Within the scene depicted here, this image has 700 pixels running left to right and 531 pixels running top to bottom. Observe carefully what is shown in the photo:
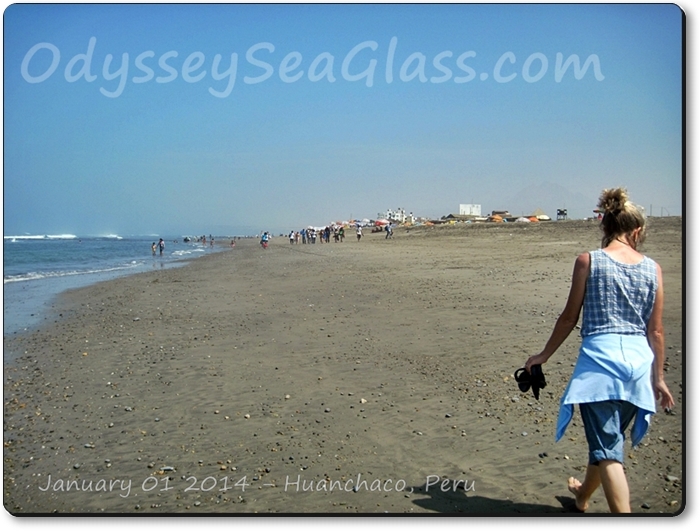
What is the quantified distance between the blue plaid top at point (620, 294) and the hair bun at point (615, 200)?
279mm

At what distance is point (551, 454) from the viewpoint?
4258 millimetres

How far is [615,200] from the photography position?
3180 millimetres

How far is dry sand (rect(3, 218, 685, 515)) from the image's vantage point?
3.87 meters

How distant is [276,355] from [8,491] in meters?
3.81

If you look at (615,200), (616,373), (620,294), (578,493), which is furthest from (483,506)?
(615,200)

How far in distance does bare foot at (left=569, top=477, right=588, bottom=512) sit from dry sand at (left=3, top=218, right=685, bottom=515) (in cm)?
12

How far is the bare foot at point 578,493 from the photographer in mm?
3547

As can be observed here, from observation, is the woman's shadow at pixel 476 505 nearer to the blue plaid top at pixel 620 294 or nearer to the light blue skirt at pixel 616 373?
the light blue skirt at pixel 616 373

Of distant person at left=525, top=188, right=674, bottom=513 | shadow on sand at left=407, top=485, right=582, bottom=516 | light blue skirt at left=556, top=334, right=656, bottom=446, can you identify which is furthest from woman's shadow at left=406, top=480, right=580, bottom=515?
light blue skirt at left=556, top=334, right=656, bottom=446

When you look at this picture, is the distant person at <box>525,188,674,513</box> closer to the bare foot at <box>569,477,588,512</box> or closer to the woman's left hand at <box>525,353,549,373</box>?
the woman's left hand at <box>525,353,549,373</box>

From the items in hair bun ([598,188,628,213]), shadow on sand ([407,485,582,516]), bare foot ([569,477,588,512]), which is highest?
hair bun ([598,188,628,213])

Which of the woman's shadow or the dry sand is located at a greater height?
the dry sand

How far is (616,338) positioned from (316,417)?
9.69 feet

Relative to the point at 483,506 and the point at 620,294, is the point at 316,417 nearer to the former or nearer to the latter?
the point at 483,506
